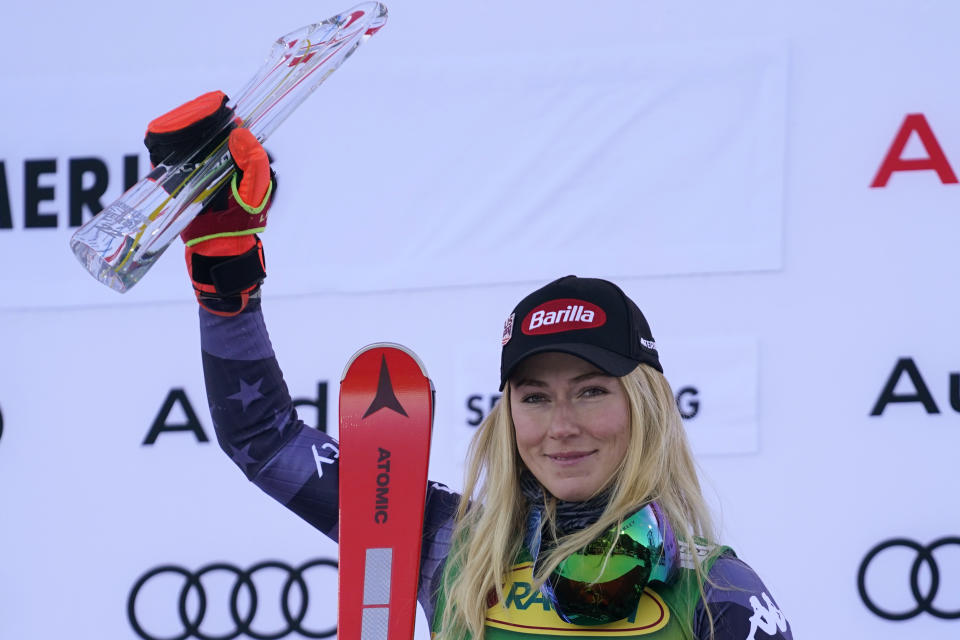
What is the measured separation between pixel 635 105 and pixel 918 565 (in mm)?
1268

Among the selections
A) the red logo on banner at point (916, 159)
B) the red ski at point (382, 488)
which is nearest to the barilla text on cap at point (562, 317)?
the red ski at point (382, 488)

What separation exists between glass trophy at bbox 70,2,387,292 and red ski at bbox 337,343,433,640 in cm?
36

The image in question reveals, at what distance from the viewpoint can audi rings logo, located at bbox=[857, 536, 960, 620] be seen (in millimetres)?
2479

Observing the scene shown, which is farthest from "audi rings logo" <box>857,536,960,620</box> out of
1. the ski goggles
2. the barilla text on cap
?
the barilla text on cap

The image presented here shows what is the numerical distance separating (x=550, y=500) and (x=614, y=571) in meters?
0.18

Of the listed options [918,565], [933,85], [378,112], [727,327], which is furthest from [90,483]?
[933,85]

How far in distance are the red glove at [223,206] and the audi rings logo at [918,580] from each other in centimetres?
166

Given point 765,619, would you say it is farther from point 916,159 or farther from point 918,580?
point 916,159

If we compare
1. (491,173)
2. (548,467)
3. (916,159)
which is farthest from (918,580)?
(548,467)

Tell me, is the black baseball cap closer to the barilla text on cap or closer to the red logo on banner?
the barilla text on cap

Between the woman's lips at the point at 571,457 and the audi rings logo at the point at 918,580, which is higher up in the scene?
the woman's lips at the point at 571,457

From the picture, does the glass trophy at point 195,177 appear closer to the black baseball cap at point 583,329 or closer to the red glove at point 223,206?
the red glove at point 223,206

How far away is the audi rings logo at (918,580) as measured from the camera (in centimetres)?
248

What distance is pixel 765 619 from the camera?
1.30 m
